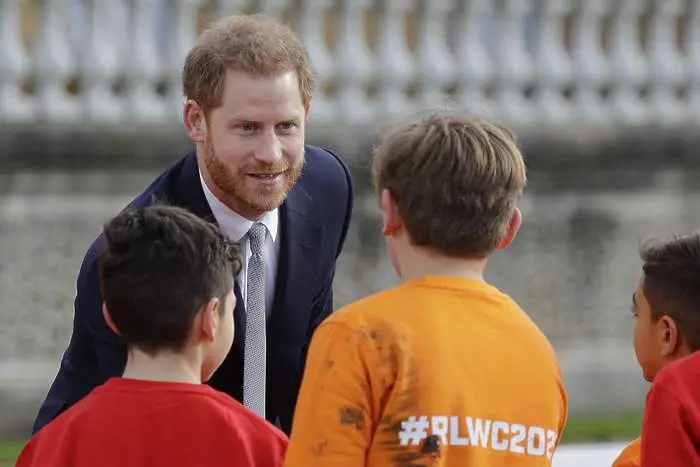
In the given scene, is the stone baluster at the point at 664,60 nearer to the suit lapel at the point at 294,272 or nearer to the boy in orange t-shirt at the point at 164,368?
the suit lapel at the point at 294,272

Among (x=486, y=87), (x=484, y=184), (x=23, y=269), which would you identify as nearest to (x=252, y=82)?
(x=484, y=184)

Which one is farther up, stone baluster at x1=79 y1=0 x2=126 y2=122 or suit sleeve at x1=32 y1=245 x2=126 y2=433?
stone baluster at x1=79 y1=0 x2=126 y2=122

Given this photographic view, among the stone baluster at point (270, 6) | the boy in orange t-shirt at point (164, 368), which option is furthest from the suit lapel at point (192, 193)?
the stone baluster at point (270, 6)

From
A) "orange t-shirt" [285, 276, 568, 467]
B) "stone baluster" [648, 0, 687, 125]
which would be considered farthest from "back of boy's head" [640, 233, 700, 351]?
"stone baluster" [648, 0, 687, 125]

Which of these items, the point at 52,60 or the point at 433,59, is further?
the point at 433,59

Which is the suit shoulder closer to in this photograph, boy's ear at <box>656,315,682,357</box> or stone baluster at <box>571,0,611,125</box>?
boy's ear at <box>656,315,682,357</box>

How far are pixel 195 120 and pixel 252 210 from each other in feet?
0.84

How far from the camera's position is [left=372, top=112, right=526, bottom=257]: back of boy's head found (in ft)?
10.8

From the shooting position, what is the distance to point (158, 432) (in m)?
3.30

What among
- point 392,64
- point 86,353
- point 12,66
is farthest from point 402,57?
point 86,353

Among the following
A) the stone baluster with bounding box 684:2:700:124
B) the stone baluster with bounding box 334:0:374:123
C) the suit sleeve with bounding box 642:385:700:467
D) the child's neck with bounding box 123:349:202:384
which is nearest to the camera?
the child's neck with bounding box 123:349:202:384

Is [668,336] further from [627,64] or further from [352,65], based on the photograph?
[627,64]

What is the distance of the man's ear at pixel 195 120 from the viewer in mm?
4129

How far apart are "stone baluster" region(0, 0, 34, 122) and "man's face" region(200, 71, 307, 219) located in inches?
134
